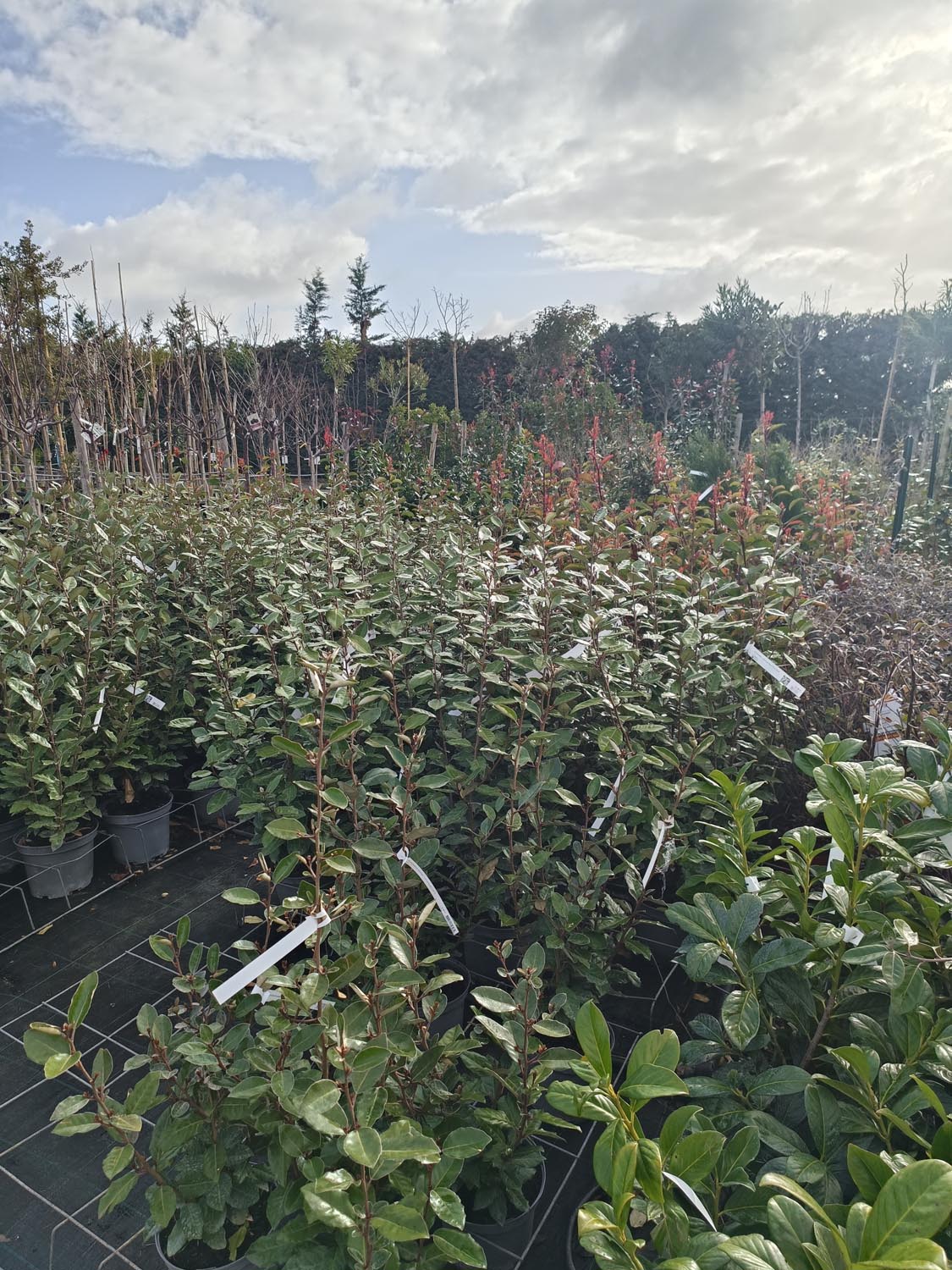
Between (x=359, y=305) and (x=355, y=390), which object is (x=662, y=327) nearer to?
(x=355, y=390)

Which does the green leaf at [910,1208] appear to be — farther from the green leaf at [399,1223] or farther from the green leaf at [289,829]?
the green leaf at [289,829]

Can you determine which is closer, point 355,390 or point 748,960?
point 748,960

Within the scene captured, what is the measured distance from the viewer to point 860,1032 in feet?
3.27

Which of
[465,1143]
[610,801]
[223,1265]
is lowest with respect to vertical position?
[223,1265]

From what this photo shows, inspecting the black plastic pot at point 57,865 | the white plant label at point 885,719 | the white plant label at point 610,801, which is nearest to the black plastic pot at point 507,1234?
the white plant label at point 610,801

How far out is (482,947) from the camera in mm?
2021

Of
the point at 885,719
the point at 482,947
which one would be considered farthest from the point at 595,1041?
the point at 885,719

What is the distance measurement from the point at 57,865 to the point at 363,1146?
7.76ft

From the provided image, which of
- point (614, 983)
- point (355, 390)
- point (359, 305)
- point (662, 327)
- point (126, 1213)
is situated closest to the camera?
point (126, 1213)

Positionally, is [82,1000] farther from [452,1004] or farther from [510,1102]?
[452,1004]

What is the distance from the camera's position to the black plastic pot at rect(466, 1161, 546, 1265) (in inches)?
51.6

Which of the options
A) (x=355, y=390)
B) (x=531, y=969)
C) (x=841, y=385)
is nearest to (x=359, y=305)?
(x=355, y=390)

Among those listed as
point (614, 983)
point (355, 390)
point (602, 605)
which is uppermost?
point (355, 390)

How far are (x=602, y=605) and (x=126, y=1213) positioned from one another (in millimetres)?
1772
